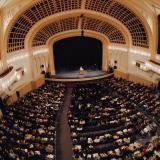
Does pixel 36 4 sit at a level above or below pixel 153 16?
above

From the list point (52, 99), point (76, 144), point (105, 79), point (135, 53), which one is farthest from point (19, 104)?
Answer: point (135, 53)

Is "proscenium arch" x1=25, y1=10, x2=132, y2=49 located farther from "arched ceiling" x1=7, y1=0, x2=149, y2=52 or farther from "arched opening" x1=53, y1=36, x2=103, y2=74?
"arched opening" x1=53, y1=36, x2=103, y2=74

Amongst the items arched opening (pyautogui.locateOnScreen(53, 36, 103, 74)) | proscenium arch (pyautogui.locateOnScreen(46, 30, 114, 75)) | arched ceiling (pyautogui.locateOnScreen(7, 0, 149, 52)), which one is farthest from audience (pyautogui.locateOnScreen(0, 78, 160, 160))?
arched opening (pyautogui.locateOnScreen(53, 36, 103, 74))

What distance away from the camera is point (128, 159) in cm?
1689

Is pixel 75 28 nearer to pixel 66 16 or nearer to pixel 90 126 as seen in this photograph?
pixel 66 16

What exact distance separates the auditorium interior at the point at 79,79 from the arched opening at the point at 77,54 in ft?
0.58

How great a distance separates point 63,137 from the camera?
2181 cm

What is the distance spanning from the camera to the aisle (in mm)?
19328

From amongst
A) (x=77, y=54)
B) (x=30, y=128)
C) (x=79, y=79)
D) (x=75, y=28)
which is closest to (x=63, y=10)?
(x=75, y=28)

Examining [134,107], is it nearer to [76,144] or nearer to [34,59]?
[76,144]

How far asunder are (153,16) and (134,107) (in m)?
11.7

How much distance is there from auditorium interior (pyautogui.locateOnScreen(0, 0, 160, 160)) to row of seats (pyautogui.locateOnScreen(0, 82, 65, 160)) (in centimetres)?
7

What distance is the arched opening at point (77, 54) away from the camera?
44906 millimetres

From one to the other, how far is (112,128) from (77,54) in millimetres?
25710
